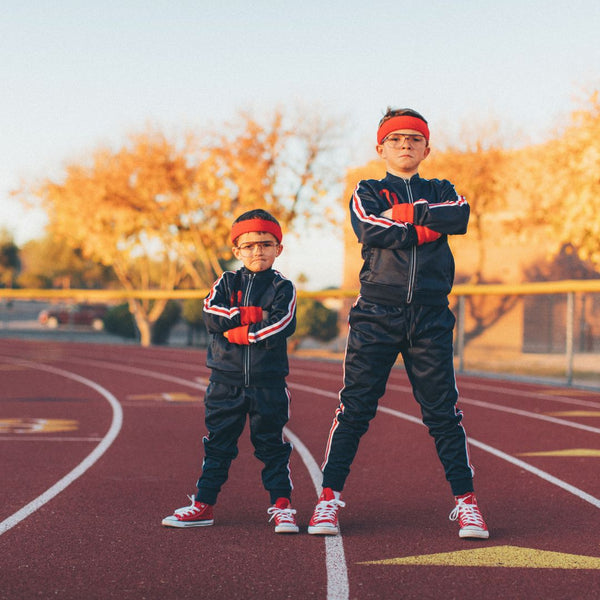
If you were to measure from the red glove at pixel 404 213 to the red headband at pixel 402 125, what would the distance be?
468mm

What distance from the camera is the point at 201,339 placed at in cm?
2823

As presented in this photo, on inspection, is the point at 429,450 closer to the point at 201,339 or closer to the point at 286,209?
the point at 286,209

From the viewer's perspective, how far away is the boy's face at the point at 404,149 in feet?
13.9

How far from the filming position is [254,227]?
4348 mm

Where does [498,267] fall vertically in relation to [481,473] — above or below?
above

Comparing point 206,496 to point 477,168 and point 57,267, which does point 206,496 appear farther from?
point 57,267

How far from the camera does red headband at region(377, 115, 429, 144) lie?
422 cm

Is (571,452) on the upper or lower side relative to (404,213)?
lower

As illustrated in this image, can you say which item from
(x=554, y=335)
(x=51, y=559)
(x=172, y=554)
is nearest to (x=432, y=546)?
(x=172, y=554)

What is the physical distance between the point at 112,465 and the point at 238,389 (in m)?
2.38

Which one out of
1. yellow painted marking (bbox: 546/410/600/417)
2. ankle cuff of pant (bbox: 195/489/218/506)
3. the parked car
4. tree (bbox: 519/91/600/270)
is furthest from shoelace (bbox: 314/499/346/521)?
the parked car

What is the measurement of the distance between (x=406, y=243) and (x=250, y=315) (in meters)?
0.93

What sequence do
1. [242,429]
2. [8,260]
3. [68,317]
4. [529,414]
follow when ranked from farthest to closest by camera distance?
[8,260] < [68,317] < [529,414] < [242,429]

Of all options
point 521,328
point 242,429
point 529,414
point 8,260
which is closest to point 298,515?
point 242,429
